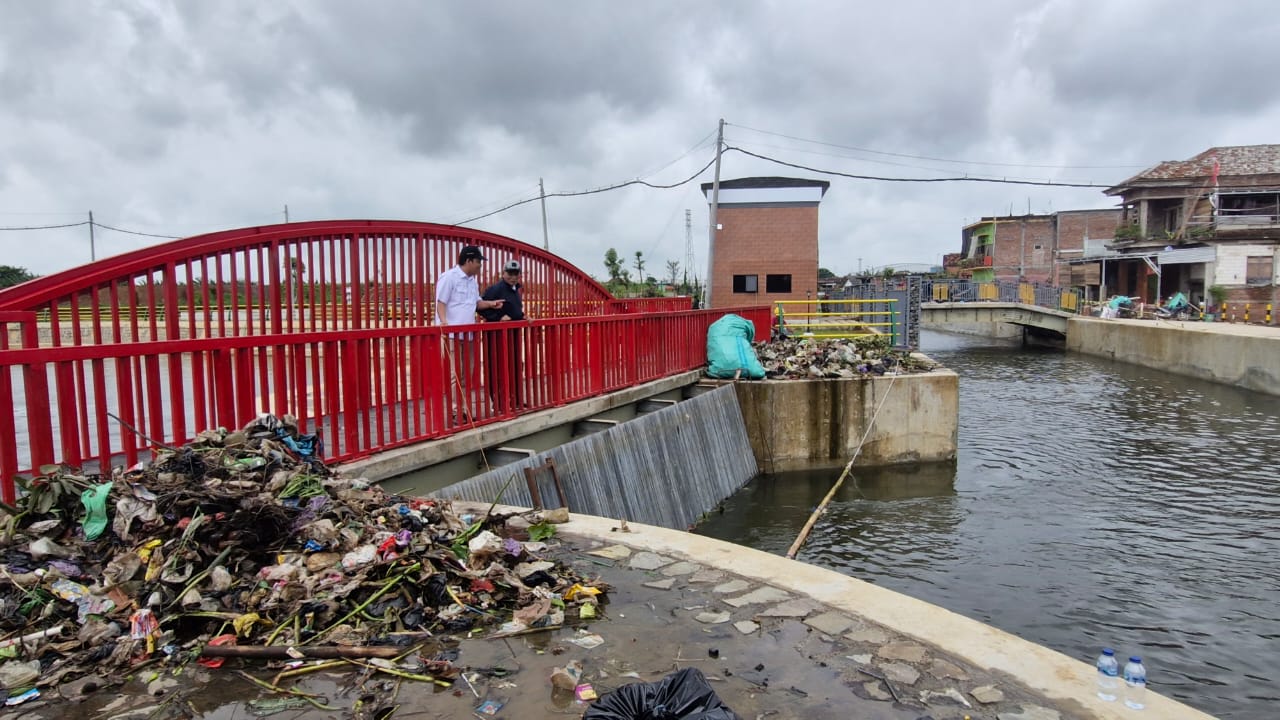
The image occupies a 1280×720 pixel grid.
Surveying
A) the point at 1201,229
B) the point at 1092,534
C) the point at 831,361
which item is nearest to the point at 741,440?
the point at 831,361

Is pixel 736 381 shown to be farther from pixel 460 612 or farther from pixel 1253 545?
pixel 460 612

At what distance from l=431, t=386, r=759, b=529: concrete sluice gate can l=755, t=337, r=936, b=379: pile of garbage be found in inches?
65.5

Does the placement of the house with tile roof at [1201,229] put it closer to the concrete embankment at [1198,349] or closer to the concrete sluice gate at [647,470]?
the concrete embankment at [1198,349]

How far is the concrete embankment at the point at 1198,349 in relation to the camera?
20828 mm

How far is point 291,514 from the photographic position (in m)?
4.05

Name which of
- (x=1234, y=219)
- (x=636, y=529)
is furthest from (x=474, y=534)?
(x=1234, y=219)

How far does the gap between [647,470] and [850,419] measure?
560cm

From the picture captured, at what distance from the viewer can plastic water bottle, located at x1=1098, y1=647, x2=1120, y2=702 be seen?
321 centimetres

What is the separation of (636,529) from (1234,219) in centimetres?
4636

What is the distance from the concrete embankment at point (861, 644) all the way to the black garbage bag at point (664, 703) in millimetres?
348

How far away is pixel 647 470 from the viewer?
8984 millimetres

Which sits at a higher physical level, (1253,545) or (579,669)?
(579,669)

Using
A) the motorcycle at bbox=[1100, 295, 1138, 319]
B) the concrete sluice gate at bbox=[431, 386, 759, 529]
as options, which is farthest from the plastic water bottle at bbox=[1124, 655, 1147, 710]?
the motorcycle at bbox=[1100, 295, 1138, 319]

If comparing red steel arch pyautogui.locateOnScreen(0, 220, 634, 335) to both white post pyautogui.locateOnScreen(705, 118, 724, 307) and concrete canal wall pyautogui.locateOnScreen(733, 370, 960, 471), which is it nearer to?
concrete canal wall pyautogui.locateOnScreen(733, 370, 960, 471)
